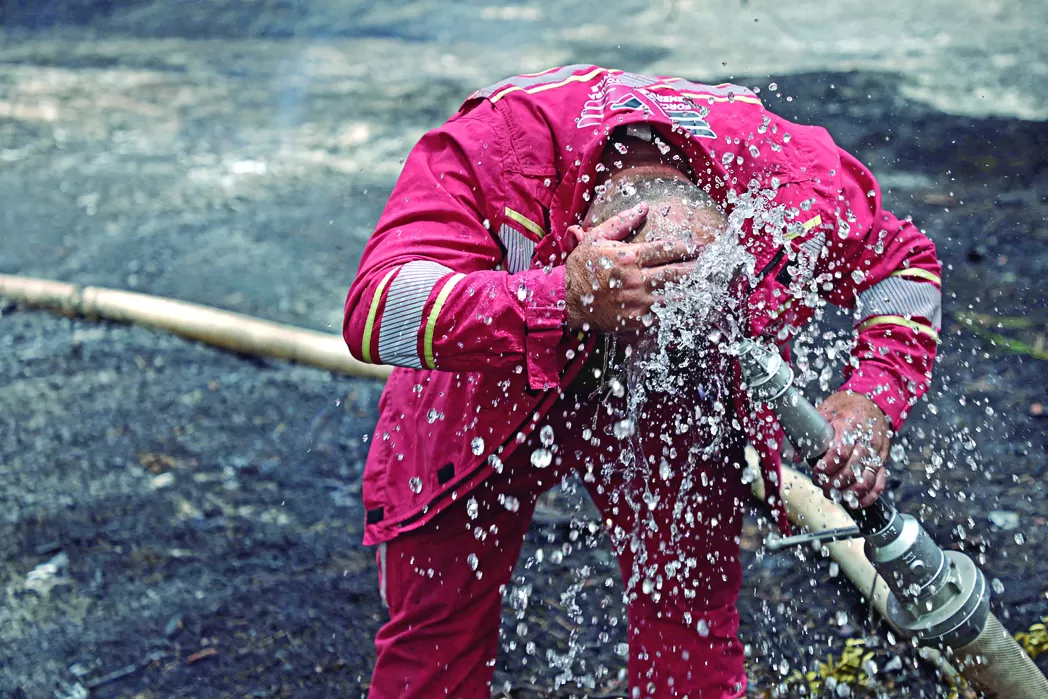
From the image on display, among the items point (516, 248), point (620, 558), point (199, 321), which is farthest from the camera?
point (199, 321)

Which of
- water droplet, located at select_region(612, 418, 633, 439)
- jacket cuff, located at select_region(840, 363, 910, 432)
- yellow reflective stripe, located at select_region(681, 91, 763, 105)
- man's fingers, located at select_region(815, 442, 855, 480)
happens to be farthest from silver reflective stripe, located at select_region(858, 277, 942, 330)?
water droplet, located at select_region(612, 418, 633, 439)

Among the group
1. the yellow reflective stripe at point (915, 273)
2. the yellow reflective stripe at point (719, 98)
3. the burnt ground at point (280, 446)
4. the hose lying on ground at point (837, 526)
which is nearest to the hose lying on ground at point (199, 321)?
the burnt ground at point (280, 446)

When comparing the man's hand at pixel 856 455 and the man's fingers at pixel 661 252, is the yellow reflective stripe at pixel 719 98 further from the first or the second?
the man's hand at pixel 856 455

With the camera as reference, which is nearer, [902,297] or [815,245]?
[815,245]

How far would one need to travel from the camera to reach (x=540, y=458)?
7.28ft

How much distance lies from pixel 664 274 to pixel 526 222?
38 centimetres

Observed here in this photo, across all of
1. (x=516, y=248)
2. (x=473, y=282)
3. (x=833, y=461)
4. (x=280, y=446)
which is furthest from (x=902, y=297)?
(x=280, y=446)

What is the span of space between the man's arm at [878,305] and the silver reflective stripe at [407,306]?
912 millimetres

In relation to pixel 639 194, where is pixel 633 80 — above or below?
above

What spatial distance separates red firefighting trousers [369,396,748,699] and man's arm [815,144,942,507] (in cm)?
32

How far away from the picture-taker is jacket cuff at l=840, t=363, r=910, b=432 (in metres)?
2.28

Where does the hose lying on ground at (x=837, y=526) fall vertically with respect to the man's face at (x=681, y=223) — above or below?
below

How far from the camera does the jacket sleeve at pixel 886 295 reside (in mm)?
2256

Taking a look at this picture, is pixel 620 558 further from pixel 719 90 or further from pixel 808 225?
pixel 719 90
